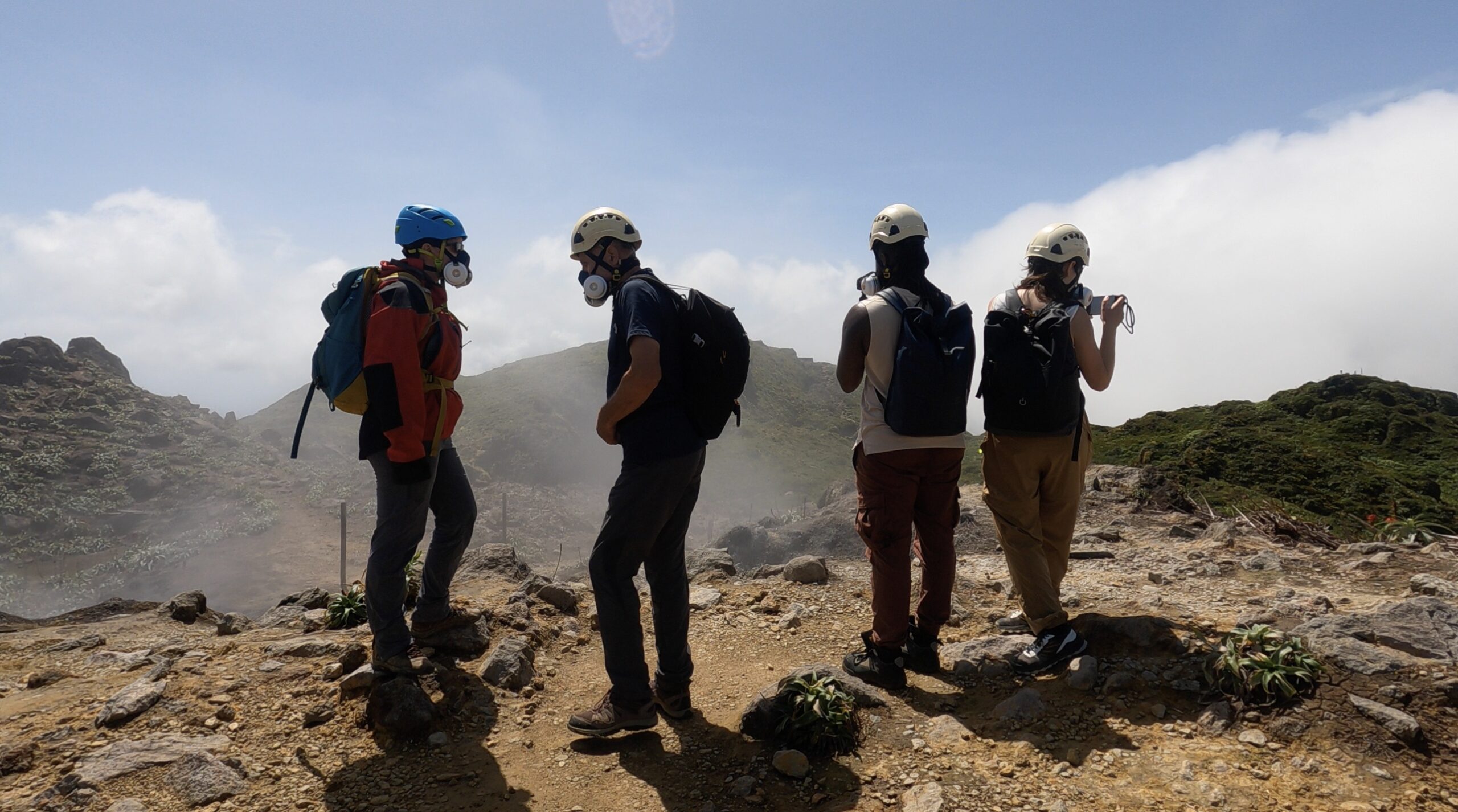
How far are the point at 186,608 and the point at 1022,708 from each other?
243 inches

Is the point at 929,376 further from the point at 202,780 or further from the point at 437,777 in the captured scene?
the point at 202,780

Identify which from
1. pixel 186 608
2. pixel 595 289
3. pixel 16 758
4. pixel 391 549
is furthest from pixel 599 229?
pixel 186 608

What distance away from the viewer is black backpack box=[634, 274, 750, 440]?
138 inches

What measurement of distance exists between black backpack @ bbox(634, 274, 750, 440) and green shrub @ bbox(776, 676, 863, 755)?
1.24 m

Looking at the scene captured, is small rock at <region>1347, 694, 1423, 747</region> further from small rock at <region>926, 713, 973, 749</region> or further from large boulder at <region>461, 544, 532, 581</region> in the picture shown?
large boulder at <region>461, 544, 532, 581</region>

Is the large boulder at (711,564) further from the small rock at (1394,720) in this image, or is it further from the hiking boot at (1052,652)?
the small rock at (1394,720)

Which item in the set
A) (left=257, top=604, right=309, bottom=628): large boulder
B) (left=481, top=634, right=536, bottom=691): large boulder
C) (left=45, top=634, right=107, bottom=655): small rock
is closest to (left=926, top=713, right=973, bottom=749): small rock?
(left=481, top=634, right=536, bottom=691): large boulder

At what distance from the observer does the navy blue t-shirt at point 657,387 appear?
11.2ft

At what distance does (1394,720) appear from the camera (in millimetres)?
3201

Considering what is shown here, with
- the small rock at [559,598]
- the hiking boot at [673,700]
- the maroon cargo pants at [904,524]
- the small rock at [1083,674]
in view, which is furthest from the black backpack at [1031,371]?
the small rock at [559,598]

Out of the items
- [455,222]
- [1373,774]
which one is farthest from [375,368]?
[1373,774]

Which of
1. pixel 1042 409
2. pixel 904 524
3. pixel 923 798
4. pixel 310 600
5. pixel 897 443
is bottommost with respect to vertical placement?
pixel 923 798

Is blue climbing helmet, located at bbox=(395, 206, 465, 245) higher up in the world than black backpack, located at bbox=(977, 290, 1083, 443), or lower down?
higher up

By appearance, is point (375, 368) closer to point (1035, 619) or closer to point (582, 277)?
point (582, 277)
